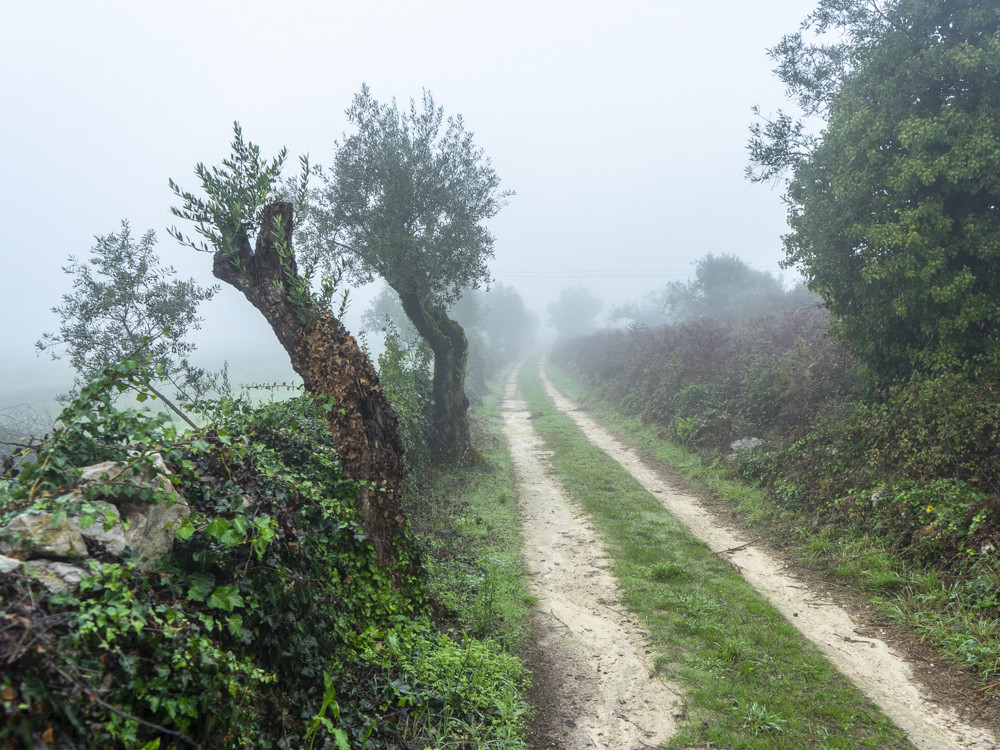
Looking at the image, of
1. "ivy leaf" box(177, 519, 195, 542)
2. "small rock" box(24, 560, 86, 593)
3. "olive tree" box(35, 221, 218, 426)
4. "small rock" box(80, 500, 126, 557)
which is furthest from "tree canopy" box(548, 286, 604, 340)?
"small rock" box(24, 560, 86, 593)

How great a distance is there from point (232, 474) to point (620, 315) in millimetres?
78290

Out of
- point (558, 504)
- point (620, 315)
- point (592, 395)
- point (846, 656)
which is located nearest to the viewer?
point (846, 656)

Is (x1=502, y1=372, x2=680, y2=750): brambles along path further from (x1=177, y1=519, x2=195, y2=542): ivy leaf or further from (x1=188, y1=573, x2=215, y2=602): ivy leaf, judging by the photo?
(x1=177, y1=519, x2=195, y2=542): ivy leaf

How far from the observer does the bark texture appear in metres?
7.87

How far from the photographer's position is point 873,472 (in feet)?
35.3

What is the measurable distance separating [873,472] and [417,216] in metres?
12.4

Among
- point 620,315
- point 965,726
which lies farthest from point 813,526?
point 620,315

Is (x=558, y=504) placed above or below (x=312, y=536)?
below

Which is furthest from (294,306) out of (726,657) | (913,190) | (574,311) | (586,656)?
(574,311)

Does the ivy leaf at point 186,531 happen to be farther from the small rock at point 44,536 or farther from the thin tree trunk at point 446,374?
the thin tree trunk at point 446,374

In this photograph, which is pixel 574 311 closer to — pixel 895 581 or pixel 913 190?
pixel 913 190

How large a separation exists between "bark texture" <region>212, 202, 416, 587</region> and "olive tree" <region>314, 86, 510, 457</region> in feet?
22.2

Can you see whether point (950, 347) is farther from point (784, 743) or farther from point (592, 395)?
point (592, 395)

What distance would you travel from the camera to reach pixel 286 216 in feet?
28.8
